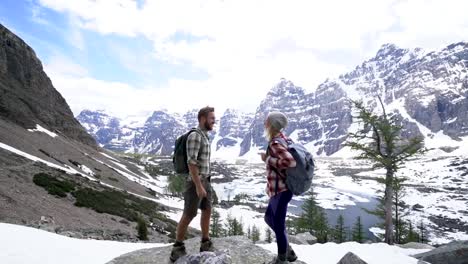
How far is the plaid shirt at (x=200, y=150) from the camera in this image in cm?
624

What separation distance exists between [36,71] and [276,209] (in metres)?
103

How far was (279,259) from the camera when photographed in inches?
245

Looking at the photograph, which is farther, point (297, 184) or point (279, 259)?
point (279, 259)

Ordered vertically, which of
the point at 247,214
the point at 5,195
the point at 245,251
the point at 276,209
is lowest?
the point at 247,214

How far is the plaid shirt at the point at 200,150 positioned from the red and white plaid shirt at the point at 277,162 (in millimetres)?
1154

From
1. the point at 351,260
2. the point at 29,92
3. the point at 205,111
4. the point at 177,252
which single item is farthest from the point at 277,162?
the point at 29,92

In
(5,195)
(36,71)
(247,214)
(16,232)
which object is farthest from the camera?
(247,214)

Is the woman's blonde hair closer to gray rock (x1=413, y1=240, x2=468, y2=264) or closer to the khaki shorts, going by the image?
the khaki shorts

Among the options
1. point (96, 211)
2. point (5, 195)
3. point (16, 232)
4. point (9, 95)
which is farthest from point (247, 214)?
point (16, 232)

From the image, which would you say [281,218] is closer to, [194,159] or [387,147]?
[194,159]

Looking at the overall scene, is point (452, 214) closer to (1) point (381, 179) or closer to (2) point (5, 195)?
(1) point (381, 179)

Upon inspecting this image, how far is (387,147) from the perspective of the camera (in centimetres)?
2100

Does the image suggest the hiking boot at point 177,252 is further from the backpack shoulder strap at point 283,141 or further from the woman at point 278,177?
the backpack shoulder strap at point 283,141

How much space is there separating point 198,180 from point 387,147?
58.4 feet
